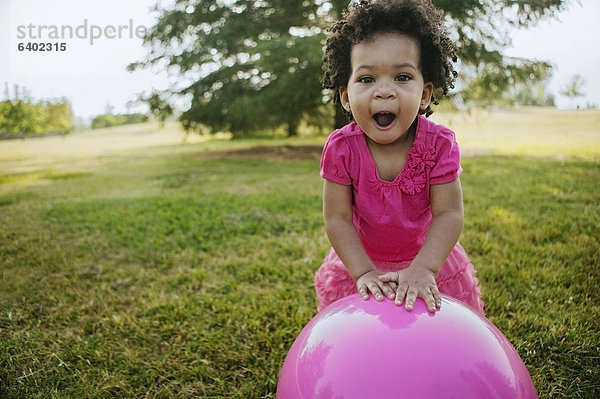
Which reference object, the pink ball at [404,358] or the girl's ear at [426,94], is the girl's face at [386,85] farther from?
the pink ball at [404,358]

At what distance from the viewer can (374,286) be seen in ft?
5.69

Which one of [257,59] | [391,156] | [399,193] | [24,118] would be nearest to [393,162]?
[391,156]

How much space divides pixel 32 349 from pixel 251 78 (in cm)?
1121

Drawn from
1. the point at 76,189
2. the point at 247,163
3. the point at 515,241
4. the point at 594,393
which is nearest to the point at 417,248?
the point at 594,393

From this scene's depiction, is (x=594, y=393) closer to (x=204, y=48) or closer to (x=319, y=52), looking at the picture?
(x=319, y=52)

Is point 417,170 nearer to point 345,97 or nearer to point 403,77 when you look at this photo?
point 403,77

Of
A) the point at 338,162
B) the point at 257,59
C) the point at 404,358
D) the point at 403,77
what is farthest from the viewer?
the point at 257,59

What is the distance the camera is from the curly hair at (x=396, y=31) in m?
1.88

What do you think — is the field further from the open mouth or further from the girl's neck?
the open mouth

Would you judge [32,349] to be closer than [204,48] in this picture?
Yes

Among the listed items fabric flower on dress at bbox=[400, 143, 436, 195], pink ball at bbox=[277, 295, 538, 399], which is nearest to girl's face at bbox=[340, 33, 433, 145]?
fabric flower on dress at bbox=[400, 143, 436, 195]

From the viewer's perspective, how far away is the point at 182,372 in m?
2.52

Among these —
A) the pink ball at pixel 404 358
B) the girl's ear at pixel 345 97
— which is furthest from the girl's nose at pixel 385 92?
the pink ball at pixel 404 358

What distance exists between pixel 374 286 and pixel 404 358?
1.34 feet
